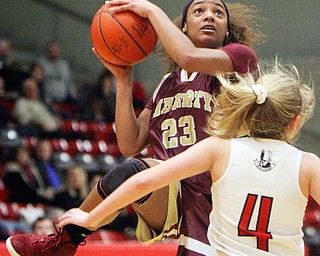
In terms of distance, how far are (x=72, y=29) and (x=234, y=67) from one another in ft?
26.9

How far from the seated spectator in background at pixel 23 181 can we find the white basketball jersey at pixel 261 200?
15.3 feet

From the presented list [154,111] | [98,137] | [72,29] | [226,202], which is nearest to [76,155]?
[98,137]

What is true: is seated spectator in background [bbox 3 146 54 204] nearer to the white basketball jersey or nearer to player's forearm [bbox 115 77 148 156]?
player's forearm [bbox 115 77 148 156]

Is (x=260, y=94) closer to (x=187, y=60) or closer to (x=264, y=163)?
(x=264, y=163)

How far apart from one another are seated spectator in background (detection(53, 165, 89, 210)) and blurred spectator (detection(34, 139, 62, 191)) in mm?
121

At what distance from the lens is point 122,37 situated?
3.15 meters

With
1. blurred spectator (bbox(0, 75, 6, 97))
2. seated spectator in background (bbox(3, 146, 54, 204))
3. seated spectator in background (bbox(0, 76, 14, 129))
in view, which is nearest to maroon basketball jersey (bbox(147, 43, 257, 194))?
seated spectator in background (bbox(3, 146, 54, 204))

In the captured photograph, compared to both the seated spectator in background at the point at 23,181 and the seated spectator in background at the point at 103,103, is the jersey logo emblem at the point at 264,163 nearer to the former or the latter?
the seated spectator in background at the point at 23,181

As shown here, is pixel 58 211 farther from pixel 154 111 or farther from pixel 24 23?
pixel 24 23

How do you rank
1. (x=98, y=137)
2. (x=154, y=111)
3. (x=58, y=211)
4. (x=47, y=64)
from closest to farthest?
(x=154, y=111) < (x=58, y=211) < (x=98, y=137) < (x=47, y=64)

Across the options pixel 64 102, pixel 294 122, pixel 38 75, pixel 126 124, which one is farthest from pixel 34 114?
pixel 294 122

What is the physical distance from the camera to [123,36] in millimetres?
3145

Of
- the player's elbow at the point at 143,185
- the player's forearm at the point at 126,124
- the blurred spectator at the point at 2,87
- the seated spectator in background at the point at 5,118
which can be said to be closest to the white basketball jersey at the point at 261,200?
the player's elbow at the point at 143,185

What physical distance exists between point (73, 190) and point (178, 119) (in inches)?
162
